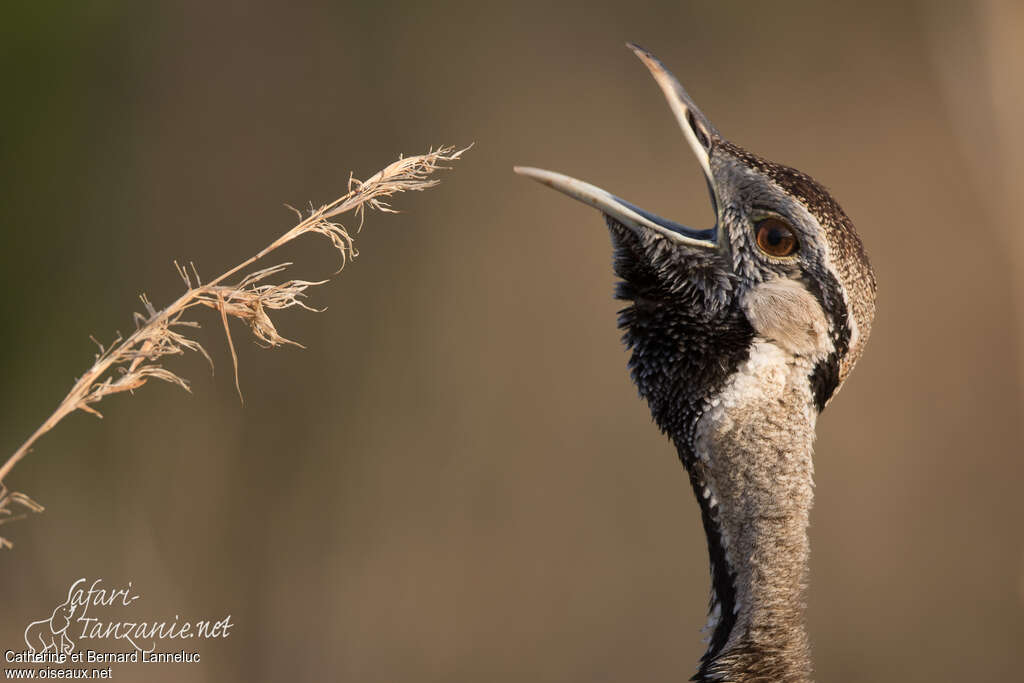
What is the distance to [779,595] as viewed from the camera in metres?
2.36

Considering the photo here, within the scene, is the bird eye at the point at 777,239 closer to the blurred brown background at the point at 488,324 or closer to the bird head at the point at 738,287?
the bird head at the point at 738,287

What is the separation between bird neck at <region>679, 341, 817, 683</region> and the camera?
235 cm

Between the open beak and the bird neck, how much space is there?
368 millimetres

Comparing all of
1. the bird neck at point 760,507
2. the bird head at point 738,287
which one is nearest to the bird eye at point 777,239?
the bird head at point 738,287

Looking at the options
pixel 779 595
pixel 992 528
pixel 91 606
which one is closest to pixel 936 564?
pixel 992 528

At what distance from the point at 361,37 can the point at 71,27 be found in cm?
157

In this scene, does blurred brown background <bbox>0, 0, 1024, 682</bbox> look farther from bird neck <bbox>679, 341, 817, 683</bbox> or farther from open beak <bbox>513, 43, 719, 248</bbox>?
bird neck <bbox>679, 341, 817, 683</bbox>

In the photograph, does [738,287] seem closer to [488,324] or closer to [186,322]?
[186,322]

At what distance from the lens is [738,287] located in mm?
2484

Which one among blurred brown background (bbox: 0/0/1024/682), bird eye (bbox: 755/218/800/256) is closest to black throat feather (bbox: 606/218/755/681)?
bird eye (bbox: 755/218/800/256)

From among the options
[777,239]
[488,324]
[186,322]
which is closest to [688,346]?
[777,239]

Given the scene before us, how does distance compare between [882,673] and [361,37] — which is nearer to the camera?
[882,673]

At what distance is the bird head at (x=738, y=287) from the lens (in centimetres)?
244

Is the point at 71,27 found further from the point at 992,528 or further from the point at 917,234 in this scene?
the point at 992,528
